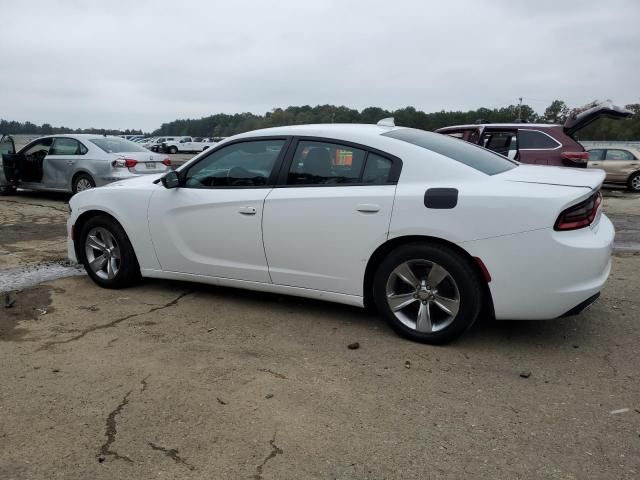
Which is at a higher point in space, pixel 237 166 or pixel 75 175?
pixel 237 166

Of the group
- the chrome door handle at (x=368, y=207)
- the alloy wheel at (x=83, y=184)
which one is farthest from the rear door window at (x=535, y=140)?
the alloy wheel at (x=83, y=184)

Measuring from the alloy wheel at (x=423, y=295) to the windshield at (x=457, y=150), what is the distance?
80 centimetres

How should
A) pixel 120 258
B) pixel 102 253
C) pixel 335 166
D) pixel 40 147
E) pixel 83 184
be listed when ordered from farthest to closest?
1. pixel 40 147
2. pixel 83 184
3. pixel 102 253
4. pixel 120 258
5. pixel 335 166

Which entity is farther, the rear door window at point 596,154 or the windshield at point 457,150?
the rear door window at point 596,154

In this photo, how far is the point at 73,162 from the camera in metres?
11.0

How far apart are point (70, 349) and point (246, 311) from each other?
1359mm

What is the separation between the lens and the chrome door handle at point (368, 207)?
12.2ft

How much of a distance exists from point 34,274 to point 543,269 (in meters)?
Result: 4.94

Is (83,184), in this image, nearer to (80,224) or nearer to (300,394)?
(80,224)

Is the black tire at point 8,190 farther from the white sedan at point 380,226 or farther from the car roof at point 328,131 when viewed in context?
the car roof at point 328,131

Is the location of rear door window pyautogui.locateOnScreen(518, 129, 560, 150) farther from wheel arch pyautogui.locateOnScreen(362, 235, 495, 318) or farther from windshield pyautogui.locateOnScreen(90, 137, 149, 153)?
windshield pyautogui.locateOnScreen(90, 137, 149, 153)

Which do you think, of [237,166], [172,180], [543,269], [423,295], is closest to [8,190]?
[172,180]

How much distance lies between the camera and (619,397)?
2996 mm

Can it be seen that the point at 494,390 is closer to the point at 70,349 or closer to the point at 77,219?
the point at 70,349
